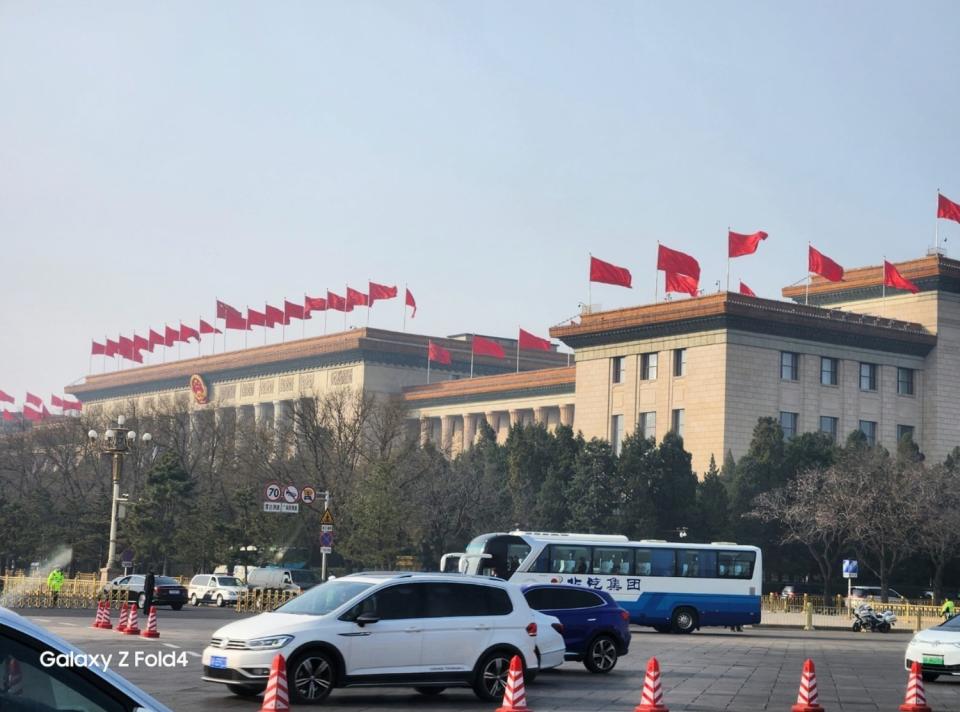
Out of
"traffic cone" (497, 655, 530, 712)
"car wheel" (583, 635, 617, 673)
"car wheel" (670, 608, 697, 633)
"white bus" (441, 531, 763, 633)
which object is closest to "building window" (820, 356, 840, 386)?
"white bus" (441, 531, 763, 633)

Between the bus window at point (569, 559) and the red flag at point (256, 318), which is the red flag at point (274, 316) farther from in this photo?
the bus window at point (569, 559)

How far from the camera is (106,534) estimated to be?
63.6 meters

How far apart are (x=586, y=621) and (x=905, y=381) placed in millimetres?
66414

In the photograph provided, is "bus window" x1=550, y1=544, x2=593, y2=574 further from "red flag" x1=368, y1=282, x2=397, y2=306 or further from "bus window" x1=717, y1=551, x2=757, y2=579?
"red flag" x1=368, y1=282, x2=397, y2=306

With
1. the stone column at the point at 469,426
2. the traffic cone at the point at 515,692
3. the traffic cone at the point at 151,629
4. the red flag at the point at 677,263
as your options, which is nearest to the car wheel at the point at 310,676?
the traffic cone at the point at 515,692

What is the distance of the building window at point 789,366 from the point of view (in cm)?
8188

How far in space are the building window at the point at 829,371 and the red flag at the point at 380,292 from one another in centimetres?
2740

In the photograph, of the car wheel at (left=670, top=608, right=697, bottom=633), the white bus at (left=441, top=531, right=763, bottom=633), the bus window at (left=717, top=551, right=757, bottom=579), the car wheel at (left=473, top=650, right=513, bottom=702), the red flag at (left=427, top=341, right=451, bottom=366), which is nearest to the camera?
the car wheel at (left=473, top=650, right=513, bottom=702)

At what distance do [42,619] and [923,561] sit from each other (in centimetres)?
4627

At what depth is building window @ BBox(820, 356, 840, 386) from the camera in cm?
8325

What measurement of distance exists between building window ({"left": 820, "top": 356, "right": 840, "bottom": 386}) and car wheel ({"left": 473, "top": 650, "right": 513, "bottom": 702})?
67.9 m

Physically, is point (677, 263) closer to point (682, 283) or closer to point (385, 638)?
point (682, 283)

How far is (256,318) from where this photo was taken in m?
104

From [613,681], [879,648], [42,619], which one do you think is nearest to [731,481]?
[879,648]
